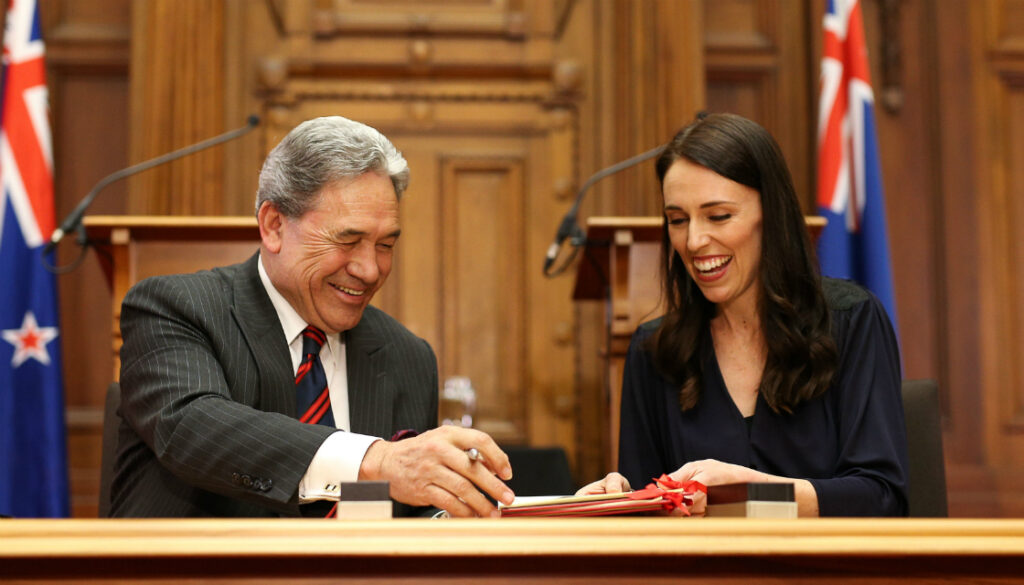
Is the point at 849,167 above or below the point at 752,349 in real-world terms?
above

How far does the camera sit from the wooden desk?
87 cm

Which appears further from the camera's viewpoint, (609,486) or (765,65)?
(765,65)

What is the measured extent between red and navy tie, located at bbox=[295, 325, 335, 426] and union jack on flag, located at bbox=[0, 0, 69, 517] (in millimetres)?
2250

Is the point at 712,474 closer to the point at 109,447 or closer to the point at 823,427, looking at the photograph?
the point at 823,427

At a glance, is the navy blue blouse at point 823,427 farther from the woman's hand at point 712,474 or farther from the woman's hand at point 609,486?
the woman's hand at point 609,486

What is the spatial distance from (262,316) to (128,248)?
4.81 ft

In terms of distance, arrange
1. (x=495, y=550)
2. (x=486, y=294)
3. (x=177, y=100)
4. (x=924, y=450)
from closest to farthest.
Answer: (x=495, y=550) < (x=924, y=450) < (x=177, y=100) < (x=486, y=294)

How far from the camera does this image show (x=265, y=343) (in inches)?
72.7

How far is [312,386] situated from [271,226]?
336 millimetres

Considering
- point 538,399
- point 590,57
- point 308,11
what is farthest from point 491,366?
point 308,11

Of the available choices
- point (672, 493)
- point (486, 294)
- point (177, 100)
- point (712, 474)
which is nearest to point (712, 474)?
point (712, 474)

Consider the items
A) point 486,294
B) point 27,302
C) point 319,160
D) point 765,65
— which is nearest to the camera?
point 319,160

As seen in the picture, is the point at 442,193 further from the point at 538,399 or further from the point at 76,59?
the point at 76,59

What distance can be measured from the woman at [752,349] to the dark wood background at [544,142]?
2302 millimetres
